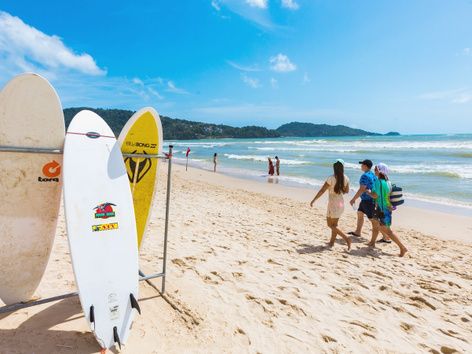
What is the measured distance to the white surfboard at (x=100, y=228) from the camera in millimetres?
2656

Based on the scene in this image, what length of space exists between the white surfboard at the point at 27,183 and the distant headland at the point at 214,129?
87499mm

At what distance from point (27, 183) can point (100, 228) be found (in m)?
0.82

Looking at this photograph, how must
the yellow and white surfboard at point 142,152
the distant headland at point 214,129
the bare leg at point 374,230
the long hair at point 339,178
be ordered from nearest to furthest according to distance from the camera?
the yellow and white surfboard at point 142,152, the long hair at point 339,178, the bare leg at point 374,230, the distant headland at point 214,129

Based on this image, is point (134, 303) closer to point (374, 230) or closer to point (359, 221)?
point (374, 230)

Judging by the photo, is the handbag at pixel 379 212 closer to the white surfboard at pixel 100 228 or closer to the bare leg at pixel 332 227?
the bare leg at pixel 332 227

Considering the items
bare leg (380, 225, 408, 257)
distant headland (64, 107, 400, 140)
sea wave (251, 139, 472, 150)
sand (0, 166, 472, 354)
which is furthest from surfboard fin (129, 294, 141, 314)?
distant headland (64, 107, 400, 140)

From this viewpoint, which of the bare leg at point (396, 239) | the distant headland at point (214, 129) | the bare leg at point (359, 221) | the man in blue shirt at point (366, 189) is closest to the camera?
the bare leg at point (396, 239)

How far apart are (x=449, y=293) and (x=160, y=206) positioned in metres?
6.08

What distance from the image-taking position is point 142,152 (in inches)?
146

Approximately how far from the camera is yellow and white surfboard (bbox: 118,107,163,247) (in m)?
3.63

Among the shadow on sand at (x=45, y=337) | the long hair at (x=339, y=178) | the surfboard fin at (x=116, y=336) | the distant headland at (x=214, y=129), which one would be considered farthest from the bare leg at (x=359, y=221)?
the distant headland at (x=214, y=129)

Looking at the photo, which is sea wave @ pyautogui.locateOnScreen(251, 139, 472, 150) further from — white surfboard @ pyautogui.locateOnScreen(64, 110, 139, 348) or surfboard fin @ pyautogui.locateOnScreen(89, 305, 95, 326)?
surfboard fin @ pyautogui.locateOnScreen(89, 305, 95, 326)

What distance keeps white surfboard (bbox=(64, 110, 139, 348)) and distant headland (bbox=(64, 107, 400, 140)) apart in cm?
8769

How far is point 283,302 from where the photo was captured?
368cm
